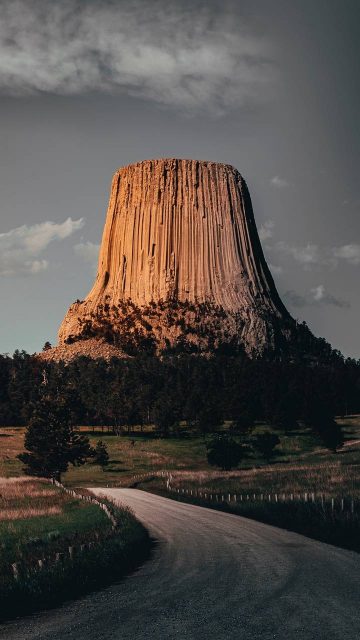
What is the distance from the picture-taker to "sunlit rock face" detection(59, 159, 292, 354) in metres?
172

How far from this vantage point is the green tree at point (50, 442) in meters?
66.2

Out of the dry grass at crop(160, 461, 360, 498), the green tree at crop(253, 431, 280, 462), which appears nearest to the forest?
the green tree at crop(253, 431, 280, 462)

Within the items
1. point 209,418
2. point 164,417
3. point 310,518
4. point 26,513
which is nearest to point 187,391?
point 164,417

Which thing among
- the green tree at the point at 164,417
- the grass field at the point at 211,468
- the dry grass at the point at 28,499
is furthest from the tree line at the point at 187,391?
the dry grass at the point at 28,499

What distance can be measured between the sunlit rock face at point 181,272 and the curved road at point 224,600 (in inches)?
5682

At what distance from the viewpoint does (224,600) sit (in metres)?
13.2

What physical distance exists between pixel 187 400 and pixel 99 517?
80796 mm

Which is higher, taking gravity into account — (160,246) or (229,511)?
(160,246)

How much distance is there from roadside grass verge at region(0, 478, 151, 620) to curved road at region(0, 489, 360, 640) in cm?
71

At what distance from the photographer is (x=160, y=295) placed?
18050 centimetres

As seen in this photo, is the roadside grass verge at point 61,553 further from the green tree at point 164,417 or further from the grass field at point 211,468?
the green tree at point 164,417

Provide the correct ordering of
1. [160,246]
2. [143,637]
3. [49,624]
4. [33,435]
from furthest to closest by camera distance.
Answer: [160,246], [33,435], [49,624], [143,637]

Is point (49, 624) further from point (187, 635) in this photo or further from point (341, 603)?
point (341, 603)

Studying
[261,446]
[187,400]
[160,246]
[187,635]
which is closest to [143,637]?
[187,635]
